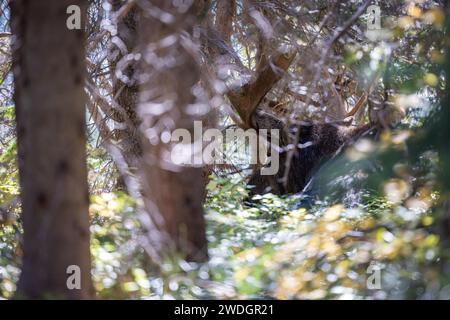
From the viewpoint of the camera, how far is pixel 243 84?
949 centimetres

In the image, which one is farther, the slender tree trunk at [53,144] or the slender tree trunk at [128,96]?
the slender tree trunk at [128,96]

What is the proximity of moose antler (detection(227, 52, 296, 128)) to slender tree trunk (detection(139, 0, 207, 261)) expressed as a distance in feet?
13.3

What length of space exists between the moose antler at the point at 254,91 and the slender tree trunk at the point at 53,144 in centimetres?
535

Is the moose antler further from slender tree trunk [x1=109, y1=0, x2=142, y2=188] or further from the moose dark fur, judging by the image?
slender tree trunk [x1=109, y1=0, x2=142, y2=188]

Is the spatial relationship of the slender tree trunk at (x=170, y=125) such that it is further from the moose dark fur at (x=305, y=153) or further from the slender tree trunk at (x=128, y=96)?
the moose dark fur at (x=305, y=153)

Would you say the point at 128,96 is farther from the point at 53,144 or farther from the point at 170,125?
the point at 53,144

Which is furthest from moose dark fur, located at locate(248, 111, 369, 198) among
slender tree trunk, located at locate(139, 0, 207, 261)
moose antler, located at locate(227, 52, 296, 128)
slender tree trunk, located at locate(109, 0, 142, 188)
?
slender tree trunk, located at locate(139, 0, 207, 261)

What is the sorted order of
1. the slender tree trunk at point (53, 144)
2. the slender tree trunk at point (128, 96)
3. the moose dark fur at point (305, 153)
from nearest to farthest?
the slender tree trunk at point (53, 144), the slender tree trunk at point (128, 96), the moose dark fur at point (305, 153)

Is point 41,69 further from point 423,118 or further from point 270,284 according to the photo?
point 423,118

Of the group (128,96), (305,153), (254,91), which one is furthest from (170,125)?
(305,153)

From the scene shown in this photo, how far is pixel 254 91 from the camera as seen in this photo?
959cm

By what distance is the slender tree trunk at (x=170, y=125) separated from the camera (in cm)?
450

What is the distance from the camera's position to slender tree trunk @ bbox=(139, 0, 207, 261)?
4.50m

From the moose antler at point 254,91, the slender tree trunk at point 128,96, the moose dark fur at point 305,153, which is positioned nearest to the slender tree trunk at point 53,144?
the slender tree trunk at point 128,96
